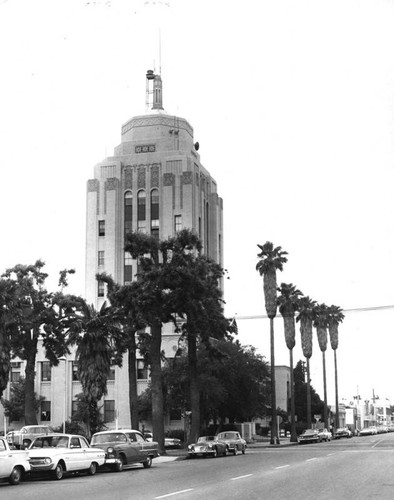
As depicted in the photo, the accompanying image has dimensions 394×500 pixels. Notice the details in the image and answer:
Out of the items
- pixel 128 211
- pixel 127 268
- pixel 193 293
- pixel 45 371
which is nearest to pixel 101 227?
pixel 128 211

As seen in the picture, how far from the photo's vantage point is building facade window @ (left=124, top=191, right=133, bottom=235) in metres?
100

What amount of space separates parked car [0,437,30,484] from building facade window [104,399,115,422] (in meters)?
58.0

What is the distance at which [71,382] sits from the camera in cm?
8412

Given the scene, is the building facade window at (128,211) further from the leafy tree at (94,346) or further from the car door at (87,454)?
A: the car door at (87,454)

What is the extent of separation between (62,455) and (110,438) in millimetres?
4748

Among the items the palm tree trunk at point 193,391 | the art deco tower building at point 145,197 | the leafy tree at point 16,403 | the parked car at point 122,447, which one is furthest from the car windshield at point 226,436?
the art deco tower building at point 145,197

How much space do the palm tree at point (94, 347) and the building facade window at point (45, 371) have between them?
34.4 metres

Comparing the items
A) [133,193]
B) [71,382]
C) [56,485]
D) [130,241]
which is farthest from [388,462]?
[133,193]

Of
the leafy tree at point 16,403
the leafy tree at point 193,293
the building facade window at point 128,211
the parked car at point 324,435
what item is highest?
the building facade window at point 128,211

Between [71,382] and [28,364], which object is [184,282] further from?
[71,382]

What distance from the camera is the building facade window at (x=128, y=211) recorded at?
330ft

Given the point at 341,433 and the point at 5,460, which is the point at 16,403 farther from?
the point at 5,460

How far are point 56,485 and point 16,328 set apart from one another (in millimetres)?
28346

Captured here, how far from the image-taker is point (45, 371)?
84.8m
